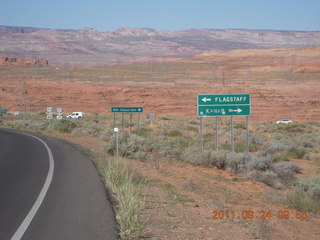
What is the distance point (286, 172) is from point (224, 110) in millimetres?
4336

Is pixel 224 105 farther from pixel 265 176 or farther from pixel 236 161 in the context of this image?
pixel 265 176

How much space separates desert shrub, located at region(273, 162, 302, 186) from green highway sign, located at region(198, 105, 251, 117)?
301cm

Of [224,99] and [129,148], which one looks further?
[224,99]

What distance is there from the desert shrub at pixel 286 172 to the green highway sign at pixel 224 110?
9.87ft

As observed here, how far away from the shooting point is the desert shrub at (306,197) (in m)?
11.0

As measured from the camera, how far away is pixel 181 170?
53.5 ft

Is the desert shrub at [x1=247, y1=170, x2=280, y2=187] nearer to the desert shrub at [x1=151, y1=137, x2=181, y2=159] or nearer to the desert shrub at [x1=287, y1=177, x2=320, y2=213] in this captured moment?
the desert shrub at [x1=287, y1=177, x2=320, y2=213]

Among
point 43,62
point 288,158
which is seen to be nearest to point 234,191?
point 288,158

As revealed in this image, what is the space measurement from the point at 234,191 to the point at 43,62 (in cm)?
11269

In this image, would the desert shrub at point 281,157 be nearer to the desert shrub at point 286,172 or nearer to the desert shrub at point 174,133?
the desert shrub at point 286,172

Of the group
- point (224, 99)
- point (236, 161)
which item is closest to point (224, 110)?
point (224, 99)

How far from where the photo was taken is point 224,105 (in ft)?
63.9

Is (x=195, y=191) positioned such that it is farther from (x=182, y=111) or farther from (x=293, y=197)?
(x=182, y=111)

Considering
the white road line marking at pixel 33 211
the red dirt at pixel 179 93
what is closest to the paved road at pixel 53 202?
the white road line marking at pixel 33 211
